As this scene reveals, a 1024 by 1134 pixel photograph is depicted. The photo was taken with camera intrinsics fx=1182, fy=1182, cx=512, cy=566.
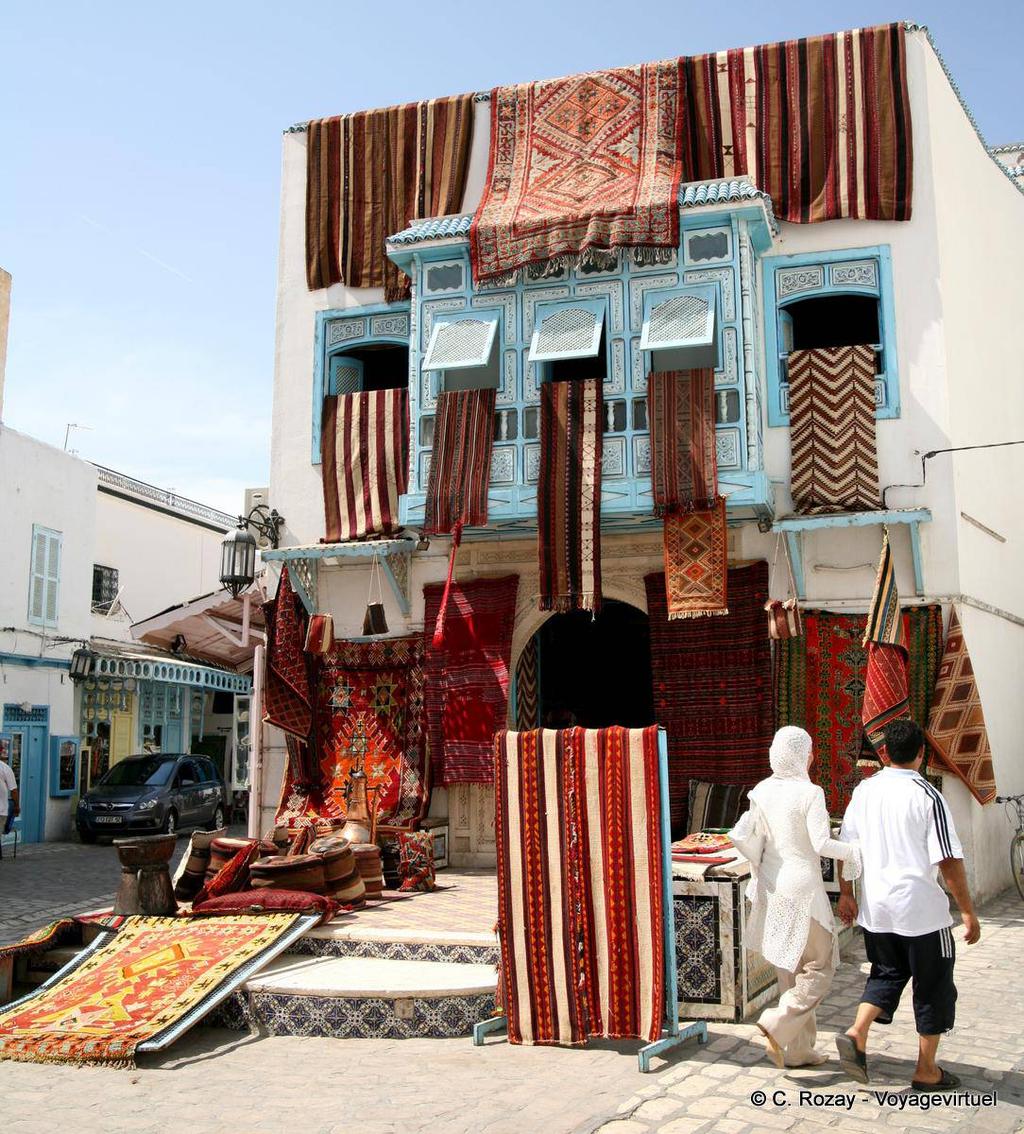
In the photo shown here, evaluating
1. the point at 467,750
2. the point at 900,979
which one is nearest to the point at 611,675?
the point at 467,750

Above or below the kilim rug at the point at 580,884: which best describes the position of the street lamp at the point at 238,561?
above

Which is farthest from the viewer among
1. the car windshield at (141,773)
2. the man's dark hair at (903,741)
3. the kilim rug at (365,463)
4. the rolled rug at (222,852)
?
the car windshield at (141,773)

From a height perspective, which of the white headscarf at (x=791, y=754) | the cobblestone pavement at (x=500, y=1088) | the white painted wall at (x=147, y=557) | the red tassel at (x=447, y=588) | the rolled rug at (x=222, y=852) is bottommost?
the cobblestone pavement at (x=500, y=1088)

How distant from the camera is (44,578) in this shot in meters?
20.2

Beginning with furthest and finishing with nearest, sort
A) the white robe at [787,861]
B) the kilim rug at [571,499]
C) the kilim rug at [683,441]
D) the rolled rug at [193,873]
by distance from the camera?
the kilim rug at [571,499]
the kilim rug at [683,441]
the rolled rug at [193,873]
the white robe at [787,861]

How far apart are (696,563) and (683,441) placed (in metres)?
1.12

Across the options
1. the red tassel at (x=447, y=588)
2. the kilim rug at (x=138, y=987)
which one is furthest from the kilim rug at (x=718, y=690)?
the kilim rug at (x=138, y=987)

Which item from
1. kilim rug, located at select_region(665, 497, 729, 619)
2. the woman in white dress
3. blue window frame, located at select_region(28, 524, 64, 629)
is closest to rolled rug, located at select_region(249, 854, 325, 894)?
the woman in white dress

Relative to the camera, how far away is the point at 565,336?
11.3 meters

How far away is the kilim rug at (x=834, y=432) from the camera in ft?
35.9

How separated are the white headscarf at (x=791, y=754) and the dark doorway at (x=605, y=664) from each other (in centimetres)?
870

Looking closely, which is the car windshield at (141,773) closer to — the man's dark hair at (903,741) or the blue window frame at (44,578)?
the blue window frame at (44,578)

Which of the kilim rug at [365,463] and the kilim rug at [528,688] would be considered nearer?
the kilim rug at [528,688]

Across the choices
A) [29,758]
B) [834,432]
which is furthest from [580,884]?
[29,758]
